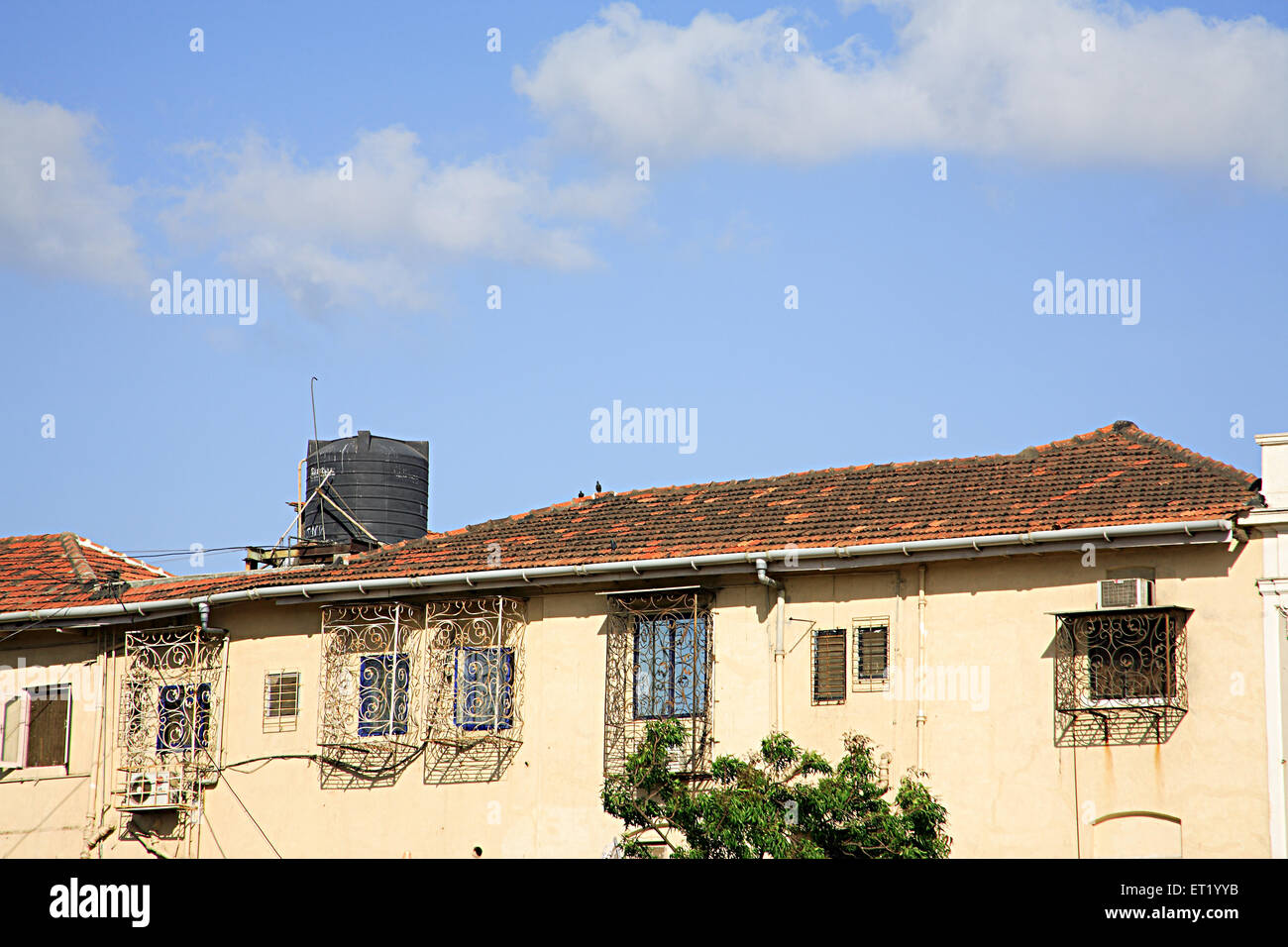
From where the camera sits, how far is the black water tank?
28875 millimetres

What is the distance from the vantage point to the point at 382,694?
945 inches

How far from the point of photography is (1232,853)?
18750mm

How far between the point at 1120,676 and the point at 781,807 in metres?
4.49

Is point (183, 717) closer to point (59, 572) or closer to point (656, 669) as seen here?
point (59, 572)

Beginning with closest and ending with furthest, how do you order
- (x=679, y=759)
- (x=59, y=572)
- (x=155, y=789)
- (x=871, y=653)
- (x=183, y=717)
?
(x=871, y=653), (x=679, y=759), (x=155, y=789), (x=183, y=717), (x=59, y=572)

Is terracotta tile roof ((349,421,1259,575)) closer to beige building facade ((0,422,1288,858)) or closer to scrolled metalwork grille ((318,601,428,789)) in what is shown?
beige building facade ((0,422,1288,858))

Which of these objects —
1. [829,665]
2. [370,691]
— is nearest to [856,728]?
[829,665]

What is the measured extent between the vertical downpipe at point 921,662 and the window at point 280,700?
9.35 meters

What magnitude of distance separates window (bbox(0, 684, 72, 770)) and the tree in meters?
10.3

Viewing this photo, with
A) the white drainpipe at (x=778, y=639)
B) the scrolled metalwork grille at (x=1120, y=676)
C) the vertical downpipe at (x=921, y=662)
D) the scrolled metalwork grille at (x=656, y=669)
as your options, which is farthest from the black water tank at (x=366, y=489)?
the scrolled metalwork grille at (x=1120, y=676)

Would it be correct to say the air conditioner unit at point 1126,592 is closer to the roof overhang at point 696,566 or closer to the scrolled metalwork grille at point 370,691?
the roof overhang at point 696,566

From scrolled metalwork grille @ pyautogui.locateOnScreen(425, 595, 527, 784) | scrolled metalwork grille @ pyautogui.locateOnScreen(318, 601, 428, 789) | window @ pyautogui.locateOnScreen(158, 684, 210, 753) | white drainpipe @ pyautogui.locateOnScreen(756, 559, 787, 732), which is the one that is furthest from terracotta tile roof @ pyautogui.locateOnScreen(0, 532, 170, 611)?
white drainpipe @ pyautogui.locateOnScreen(756, 559, 787, 732)
